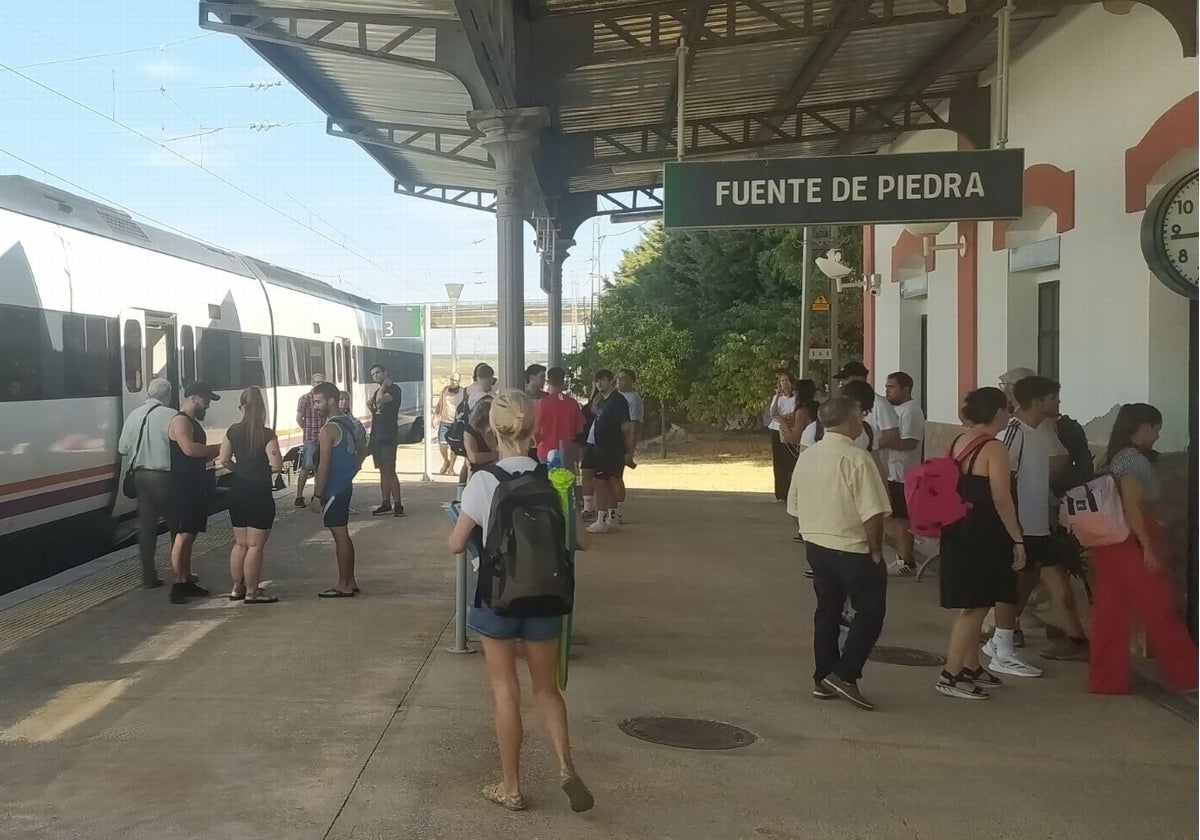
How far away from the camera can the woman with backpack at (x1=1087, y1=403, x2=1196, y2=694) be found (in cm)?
566

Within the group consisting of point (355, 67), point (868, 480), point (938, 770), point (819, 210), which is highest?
point (355, 67)

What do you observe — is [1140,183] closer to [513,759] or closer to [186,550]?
[513,759]

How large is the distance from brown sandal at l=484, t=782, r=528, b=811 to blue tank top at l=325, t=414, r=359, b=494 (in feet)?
12.8

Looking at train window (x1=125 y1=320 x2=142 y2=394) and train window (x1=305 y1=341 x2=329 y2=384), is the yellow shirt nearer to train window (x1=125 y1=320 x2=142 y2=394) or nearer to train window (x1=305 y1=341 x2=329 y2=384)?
train window (x1=125 y1=320 x2=142 y2=394)

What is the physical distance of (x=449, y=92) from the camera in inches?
468

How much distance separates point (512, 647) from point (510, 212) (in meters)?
5.47

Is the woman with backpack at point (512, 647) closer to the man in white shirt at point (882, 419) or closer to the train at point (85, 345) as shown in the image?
the man in white shirt at point (882, 419)

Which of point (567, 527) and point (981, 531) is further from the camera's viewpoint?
point (981, 531)

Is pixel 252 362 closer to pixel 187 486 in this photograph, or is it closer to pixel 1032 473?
pixel 187 486

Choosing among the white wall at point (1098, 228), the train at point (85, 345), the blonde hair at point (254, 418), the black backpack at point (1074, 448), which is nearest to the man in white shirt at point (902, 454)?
the white wall at point (1098, 228)

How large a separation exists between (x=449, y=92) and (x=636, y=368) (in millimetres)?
14266

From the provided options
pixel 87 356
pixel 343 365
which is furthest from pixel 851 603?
pixel 343 365

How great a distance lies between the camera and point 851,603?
5.59m

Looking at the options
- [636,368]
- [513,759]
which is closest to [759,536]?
[513,759]
